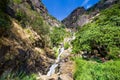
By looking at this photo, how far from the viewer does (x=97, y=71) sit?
68.9ft

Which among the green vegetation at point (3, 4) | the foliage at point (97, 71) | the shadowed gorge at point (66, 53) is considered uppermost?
the green vegetation at point (3, 4)

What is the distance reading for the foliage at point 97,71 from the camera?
2014 cm

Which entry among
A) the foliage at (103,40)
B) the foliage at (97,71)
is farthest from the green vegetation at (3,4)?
the foliage at (97,71)

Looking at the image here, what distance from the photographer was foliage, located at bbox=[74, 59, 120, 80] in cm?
2014

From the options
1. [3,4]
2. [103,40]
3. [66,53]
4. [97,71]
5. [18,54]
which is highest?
[3,4]

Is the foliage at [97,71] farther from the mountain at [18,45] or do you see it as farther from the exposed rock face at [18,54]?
the exposed rock face at [18,54]

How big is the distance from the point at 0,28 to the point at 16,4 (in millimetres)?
11433

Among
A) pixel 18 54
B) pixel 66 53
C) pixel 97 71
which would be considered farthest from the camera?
pixel 66 53

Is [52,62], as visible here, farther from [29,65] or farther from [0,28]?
[0,28]

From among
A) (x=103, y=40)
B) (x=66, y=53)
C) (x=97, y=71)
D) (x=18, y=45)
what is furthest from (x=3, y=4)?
(x=97, y=71)

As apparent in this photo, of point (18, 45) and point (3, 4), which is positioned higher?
point (3, 4)

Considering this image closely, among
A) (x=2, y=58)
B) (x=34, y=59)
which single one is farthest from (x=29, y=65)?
(x=2, y=58)

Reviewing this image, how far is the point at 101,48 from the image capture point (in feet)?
94.2

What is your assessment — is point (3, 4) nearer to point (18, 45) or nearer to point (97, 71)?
point (18, 45)
